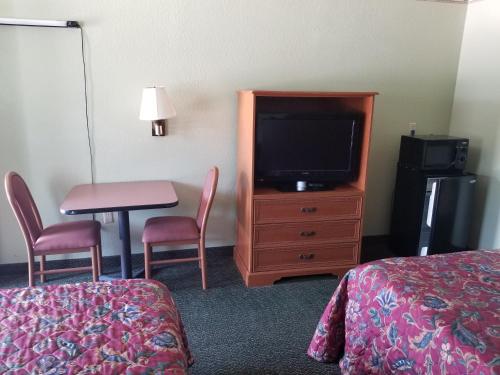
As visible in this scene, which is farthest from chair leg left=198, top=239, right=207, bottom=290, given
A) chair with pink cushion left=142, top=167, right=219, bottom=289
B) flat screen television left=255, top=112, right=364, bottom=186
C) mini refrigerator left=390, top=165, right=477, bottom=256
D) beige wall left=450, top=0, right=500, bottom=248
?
beige wall left=450, top=0, right=500, bottom=248

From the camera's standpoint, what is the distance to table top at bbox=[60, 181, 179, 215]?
2.57 meters

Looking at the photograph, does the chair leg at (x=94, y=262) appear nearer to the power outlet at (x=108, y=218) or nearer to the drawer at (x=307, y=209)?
the power outlet at (x=108, y=218)

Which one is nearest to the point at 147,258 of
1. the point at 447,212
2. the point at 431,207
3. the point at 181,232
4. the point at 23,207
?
the point at 181,232

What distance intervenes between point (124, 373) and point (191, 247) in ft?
7.45

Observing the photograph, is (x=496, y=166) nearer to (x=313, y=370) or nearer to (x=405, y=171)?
(x=405, y=171)

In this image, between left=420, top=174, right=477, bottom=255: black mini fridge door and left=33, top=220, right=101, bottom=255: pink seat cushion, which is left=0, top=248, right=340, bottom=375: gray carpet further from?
left=420, top=174, right=477, bottom=255: black mini fridge door

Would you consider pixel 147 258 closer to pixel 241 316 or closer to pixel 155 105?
pixel 241 316

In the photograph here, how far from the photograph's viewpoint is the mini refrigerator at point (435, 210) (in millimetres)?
3265

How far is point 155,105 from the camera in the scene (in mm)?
2895

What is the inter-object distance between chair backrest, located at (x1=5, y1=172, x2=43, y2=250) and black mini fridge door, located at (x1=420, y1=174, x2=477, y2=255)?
9.62 ft

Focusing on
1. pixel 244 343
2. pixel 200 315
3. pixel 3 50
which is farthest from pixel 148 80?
pixel 244 343

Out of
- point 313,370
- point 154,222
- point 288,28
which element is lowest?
point 313,370

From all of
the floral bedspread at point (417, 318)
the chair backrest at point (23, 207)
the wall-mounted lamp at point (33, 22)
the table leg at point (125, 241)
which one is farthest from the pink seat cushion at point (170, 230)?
the wall-mounted lamp at point (33, 22)

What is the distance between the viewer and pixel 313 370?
219 cm
